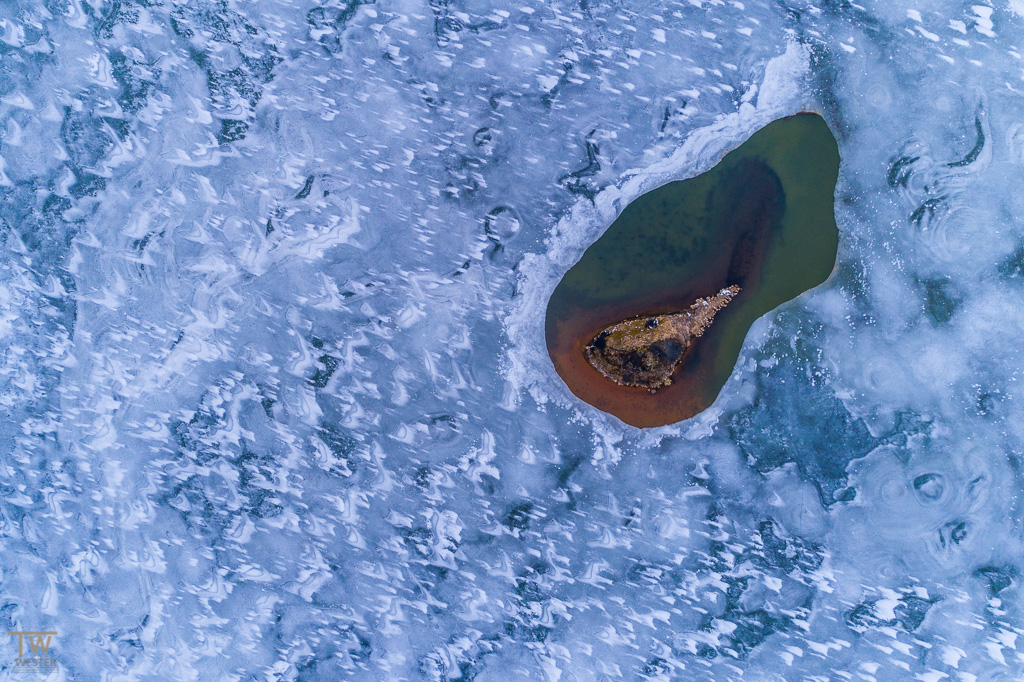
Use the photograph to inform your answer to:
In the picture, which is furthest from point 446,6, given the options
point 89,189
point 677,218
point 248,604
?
point 248,604

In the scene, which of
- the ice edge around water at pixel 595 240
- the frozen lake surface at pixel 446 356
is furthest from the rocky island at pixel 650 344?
the frozen lake surface at pixel 446 356

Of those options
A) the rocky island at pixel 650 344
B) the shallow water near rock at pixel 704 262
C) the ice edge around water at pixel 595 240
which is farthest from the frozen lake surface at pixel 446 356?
the rocky island at pixel 650 344

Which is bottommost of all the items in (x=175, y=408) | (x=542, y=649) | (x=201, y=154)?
(x=542, y=649)

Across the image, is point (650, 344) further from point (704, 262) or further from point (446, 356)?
point (446, 356)

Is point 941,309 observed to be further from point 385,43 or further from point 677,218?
point 385,43

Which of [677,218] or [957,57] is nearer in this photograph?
[957,57]

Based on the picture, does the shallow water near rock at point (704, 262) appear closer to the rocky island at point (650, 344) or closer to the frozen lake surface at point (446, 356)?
the rocky island at point (650, 344)

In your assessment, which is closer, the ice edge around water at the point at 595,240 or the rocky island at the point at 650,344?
the ice edge around water at the point at 595,240
